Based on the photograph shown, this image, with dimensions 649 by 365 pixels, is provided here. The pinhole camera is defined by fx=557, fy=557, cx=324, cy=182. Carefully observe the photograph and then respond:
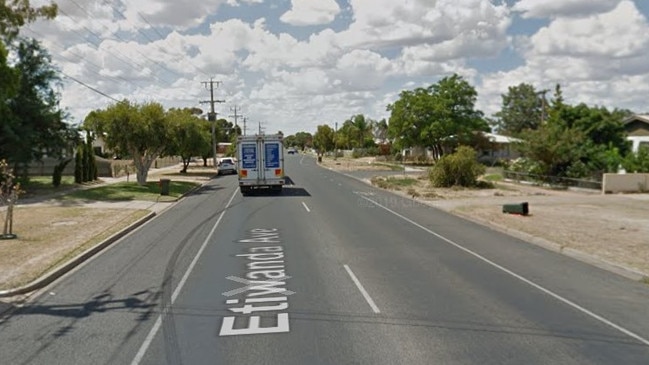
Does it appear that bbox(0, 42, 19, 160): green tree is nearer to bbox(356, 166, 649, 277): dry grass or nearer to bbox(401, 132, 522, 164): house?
bbox(356, 166, 649, 277): dry grass

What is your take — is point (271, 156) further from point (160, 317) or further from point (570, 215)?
point (160, 317)

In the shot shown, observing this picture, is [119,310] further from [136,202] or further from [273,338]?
[136,202]

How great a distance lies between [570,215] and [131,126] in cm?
2388

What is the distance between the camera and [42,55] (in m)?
33.5

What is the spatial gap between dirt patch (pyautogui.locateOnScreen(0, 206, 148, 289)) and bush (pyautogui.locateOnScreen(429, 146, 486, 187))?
747 inches

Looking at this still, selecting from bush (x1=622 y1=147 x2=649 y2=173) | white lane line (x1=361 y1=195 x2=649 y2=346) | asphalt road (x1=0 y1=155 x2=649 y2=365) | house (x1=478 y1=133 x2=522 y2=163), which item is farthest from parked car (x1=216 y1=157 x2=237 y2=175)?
white lane line (x1=361 y1=195 x2=649 y2=346)

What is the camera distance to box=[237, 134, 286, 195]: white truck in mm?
28859

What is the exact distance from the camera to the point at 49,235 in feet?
51.7

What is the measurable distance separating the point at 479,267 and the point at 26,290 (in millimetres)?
8693

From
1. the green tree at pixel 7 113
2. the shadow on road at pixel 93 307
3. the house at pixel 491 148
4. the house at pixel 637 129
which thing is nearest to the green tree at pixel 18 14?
the green tree at pixel 7 113

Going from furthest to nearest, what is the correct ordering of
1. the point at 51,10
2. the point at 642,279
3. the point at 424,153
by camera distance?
1. the point at 424,153
2. the point at 51,10
3. the point at 642,279

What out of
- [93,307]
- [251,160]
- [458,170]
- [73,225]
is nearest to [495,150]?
[458,170]

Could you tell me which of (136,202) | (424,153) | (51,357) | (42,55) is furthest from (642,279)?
(424,153)

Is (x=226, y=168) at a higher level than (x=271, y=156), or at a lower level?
lower
